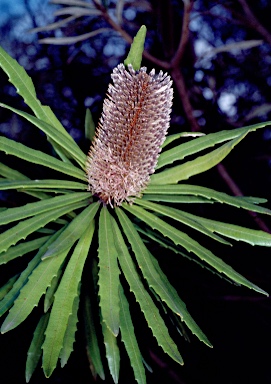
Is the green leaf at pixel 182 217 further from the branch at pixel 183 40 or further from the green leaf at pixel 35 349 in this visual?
the branch at pixel 183 40

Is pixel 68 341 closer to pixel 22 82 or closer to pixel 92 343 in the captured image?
pixel 92 343

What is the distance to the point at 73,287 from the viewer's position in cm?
73

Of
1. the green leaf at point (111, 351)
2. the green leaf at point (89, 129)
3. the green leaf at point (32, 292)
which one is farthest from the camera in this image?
the green leaf at point (89, 129)

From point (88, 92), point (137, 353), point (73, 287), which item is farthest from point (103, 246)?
point (88, 92)

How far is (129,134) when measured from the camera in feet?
2.95

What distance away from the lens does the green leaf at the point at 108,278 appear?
653mm

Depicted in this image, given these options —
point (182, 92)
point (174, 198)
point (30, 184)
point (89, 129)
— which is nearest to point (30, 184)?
point (30, 184)

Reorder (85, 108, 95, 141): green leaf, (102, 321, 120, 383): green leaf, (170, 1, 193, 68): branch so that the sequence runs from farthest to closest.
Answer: (170, 1, 193, 68): branch
(85, 108, 95, 141): green leaf
(102, 321, 120, 383): green leaf

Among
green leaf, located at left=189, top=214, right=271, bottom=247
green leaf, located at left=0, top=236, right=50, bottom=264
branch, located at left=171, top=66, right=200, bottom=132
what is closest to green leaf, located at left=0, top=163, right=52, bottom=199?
green leaf, located at left=0, top=236, right=50, bottom=264

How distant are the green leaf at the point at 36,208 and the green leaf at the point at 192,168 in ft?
0.71

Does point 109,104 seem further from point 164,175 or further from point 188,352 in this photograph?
point 188,352

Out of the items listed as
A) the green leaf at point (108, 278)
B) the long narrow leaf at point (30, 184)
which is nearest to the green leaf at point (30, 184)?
the long narrow leaf at point (30, 184)

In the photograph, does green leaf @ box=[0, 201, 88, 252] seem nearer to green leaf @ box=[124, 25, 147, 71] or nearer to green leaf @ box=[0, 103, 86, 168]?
green leaf @ box=[0, 103, 86, 168]

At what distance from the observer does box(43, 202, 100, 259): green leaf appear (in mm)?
694
